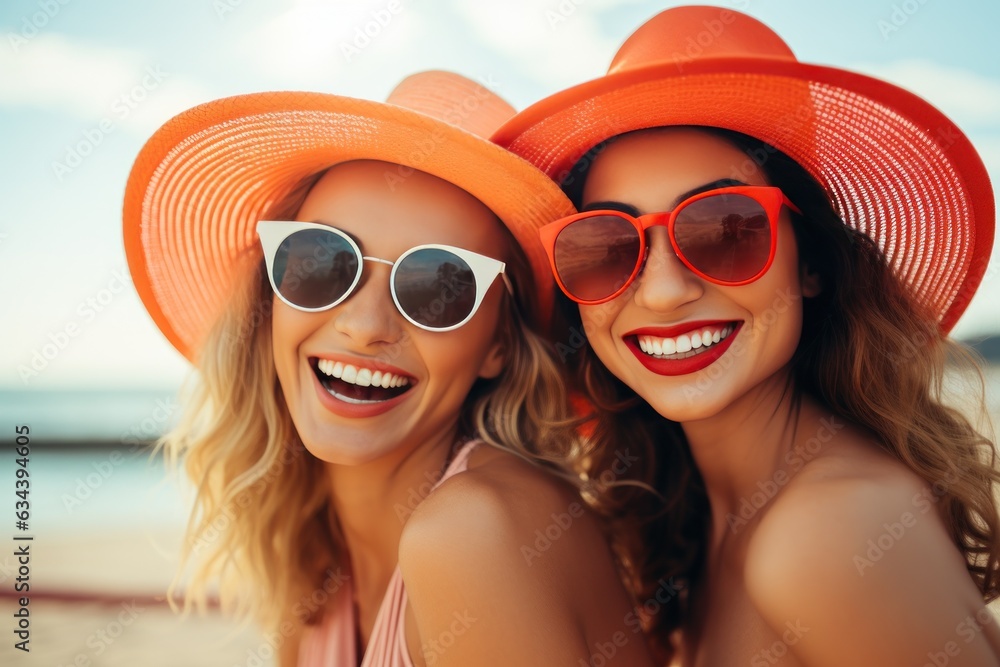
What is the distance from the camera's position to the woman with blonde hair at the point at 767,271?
211cm

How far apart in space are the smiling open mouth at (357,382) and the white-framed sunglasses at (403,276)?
0.20 metres

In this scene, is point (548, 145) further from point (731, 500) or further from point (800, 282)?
point (731, 500)

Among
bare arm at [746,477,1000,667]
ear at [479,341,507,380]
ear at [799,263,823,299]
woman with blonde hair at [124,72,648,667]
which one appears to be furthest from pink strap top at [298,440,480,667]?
ear at [799,263,823,299]

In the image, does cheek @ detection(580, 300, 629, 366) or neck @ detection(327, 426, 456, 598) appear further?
neck @ detection(327, 426, 456, 598)

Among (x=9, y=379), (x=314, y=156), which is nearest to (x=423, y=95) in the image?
(x=314, y=156)

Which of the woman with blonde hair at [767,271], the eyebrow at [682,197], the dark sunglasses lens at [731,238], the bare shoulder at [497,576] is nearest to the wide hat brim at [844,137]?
the woman with blonde hair at [767,271]

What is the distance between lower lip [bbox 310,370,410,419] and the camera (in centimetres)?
242

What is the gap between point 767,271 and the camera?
2174 mm

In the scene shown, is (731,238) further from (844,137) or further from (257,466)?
(257,466)

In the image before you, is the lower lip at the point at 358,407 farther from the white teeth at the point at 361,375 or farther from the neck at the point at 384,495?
the neck at the point at 384,495

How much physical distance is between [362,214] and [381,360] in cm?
48

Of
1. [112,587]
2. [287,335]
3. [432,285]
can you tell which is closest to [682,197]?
[432,285]

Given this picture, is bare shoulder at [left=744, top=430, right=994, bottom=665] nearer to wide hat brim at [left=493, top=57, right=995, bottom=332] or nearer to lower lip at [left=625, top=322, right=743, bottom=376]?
lower lip at [left=625, top=322, right=743, bottom=376]

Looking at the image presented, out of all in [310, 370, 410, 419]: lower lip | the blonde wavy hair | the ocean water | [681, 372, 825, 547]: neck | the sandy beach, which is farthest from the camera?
the ocean water
